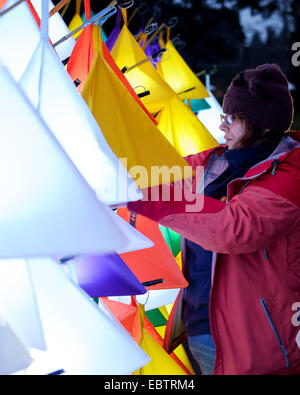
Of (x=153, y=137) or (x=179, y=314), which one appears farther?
(x=179, y=314)

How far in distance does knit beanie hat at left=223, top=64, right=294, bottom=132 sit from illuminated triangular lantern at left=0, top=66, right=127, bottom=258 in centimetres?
77

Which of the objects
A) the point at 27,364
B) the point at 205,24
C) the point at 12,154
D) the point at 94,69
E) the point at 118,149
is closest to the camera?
the point at 12,154

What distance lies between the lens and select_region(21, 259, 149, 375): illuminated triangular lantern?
83 centimetres

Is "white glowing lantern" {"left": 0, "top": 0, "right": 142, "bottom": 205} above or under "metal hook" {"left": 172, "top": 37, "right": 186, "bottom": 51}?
above

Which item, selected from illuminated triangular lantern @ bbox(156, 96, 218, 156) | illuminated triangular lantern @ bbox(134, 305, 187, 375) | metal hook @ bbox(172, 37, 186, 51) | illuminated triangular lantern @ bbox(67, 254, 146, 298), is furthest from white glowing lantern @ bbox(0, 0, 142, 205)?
metal hook @ bbox(172, 37, 186, 51)

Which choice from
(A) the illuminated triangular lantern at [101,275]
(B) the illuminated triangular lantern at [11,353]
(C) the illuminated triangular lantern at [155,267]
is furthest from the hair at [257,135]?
(B) the illuminated triangular lantern at [11,353]

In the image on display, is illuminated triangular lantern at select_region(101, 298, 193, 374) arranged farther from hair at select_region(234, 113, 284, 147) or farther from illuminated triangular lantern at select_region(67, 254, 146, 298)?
hair at select_region(234, 113, 284, 147)

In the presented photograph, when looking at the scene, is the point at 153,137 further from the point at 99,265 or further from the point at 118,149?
the point at 99,265

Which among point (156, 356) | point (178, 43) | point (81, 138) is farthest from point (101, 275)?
point (178, 43)

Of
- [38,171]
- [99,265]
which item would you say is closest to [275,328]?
[99,265]

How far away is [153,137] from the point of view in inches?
38.2

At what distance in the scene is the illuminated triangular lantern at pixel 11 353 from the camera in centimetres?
77

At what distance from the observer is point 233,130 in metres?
1.34

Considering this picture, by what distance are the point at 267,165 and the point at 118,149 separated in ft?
1.38
